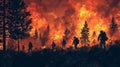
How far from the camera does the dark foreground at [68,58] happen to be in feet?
91.2

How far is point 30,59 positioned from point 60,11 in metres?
93.9

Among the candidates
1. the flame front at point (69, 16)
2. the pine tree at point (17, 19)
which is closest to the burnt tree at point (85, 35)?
the flame front at point (69, 16)

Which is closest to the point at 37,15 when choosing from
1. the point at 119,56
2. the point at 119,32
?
the point at 119,32

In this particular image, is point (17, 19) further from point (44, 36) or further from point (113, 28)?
point (44, 36)

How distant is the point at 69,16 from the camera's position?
125875mm

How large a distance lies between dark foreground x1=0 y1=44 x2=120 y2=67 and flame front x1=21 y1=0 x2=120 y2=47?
70.9m

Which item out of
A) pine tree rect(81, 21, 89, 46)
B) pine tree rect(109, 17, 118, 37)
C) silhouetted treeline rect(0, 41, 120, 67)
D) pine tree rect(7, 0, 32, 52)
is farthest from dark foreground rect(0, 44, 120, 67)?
pine tree rect(109, 17, 118, 37)

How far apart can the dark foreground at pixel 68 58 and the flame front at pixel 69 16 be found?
70.9 metres

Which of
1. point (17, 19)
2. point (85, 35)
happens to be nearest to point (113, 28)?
point (85, 35)

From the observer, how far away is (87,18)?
115 meters

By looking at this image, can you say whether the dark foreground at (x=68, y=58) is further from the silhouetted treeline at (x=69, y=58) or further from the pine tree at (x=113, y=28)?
the pine tree at (x=113, y=28)

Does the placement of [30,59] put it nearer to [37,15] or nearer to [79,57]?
[79,57]

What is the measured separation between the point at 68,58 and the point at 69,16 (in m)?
95.2

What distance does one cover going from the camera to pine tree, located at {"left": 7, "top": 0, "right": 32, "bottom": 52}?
51.2 metres
